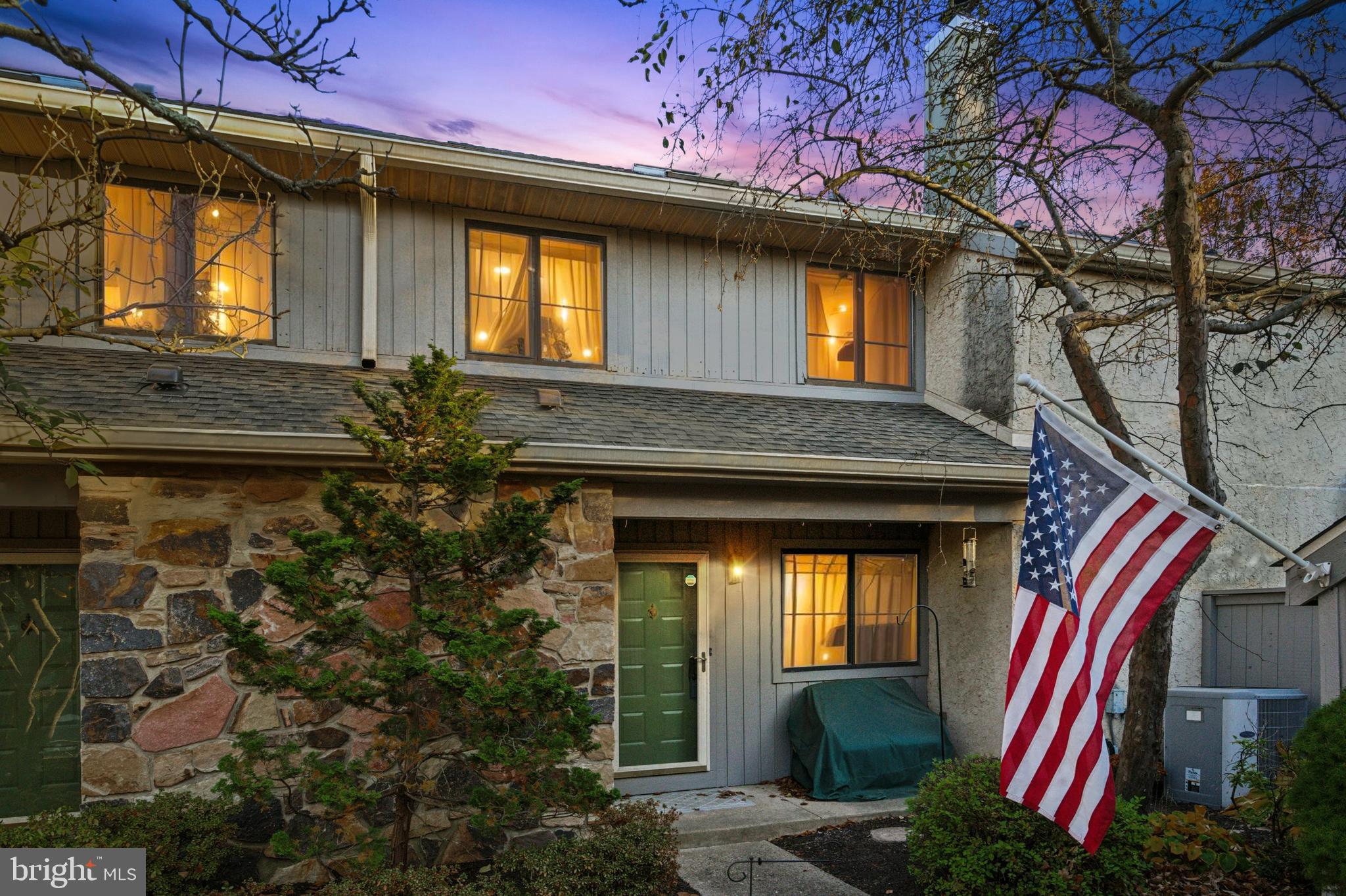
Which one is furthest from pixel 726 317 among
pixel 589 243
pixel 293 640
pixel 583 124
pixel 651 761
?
pixel 293 640

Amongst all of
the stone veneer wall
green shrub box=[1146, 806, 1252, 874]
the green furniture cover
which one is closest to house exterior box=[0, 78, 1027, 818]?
the stone veneer wall

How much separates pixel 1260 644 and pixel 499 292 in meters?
7.67

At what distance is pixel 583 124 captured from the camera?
8797 millimetres

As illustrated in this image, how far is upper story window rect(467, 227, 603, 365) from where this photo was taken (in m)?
8.03

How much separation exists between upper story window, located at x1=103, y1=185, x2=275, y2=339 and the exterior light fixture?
617 centimetres

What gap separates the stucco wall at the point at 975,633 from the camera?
820 cm

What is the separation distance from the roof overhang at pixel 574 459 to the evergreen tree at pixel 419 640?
603 millimetres

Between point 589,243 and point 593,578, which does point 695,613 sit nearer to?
point 593,578

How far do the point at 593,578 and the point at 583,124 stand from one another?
185 inches

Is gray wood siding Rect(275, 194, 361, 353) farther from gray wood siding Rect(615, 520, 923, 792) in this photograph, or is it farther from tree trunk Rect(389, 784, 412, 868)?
tree trunk Rect(389, 784, 412, 868)

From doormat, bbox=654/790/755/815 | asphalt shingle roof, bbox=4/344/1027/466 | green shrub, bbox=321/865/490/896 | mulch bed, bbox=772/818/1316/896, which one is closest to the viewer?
green shrub, bbox=321/865/490/896

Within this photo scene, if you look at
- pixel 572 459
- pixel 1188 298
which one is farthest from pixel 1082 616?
pixel 572 459

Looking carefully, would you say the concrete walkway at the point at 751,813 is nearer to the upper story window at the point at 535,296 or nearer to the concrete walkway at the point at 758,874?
the concrete walkway at the point at 758,874

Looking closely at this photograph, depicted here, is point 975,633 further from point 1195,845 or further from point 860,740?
point 1195,845
